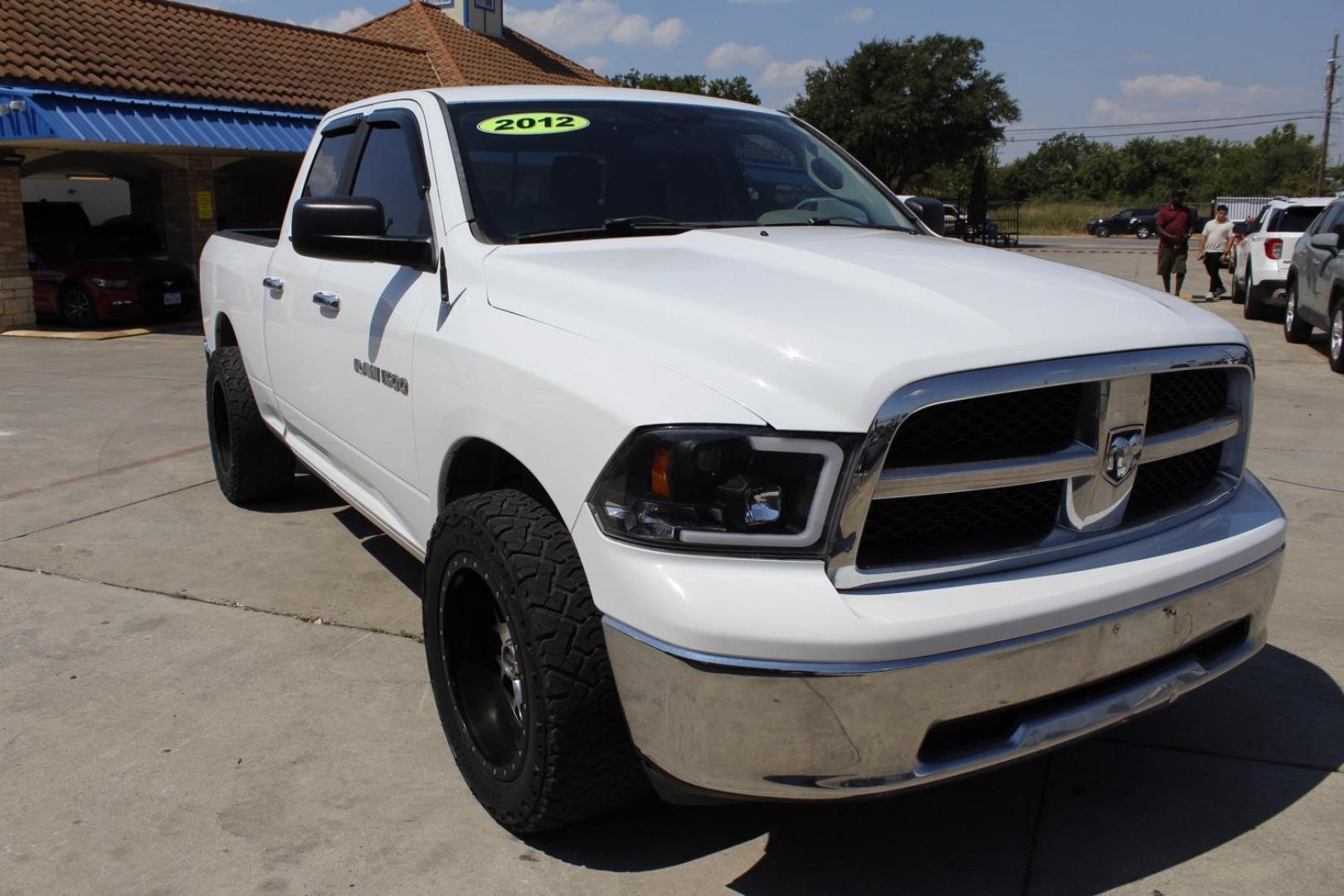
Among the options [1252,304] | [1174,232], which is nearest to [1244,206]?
[1174,232]

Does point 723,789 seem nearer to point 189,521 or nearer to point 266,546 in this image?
point 266,546

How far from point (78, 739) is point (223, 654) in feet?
2.15

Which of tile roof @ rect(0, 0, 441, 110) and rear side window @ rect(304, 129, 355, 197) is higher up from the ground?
tile roof @ rect(0, 0, 441, 110)

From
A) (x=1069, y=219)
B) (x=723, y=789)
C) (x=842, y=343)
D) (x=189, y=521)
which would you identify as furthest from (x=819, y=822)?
(x=1069, y=219)

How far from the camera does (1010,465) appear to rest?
2326 millimetres

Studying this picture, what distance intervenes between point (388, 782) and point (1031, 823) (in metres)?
1.74

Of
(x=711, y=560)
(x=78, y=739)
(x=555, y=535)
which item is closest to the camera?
(x=711, y=560)

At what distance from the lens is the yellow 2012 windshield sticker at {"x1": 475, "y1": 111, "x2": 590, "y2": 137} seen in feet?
11.9

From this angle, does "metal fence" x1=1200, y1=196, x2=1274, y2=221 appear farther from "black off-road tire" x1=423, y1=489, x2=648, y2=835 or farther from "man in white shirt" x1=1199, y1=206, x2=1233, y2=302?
"black off-road tire" x1=423, y1=489, x2=648, y2=835

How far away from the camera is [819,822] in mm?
2922

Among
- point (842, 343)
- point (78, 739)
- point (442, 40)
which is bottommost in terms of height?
point (78, 739)

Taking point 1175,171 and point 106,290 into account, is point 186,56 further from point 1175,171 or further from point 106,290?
point 1175,171

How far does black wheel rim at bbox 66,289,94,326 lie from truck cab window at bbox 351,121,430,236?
539 inches

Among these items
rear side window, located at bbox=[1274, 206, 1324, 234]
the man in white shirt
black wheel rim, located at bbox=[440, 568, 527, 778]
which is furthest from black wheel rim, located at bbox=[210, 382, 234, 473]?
the man in white shirt
